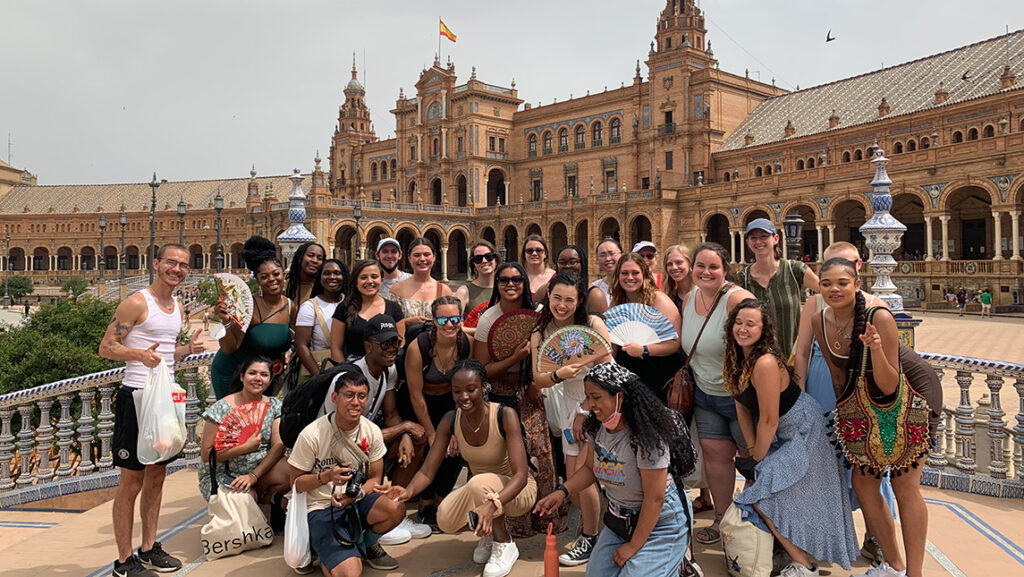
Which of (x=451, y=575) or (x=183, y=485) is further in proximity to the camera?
(x=183, y=485)

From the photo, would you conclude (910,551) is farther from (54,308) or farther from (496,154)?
(496,154)

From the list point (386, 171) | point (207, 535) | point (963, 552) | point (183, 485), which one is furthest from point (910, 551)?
point (386, 171)

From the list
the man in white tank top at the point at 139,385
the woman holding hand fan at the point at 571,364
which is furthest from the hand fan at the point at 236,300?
the woman holding hand fan at the point at 571,364

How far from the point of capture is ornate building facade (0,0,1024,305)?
90.4ft

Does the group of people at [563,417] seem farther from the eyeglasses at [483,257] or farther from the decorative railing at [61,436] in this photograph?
the decorative railing at [61,436]

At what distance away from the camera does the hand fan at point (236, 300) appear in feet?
16.6

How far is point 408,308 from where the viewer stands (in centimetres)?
586

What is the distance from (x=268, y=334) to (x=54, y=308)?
889cm

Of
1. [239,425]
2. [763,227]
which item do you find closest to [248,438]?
[239,425]

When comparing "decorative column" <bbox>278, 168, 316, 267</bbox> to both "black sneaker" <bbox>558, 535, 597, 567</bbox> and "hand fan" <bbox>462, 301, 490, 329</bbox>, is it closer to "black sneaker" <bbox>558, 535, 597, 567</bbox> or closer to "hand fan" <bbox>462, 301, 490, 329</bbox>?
"hand fan" <bbox>462, 301, 490, 329</bbox>

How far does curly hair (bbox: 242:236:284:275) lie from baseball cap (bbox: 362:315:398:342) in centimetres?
114

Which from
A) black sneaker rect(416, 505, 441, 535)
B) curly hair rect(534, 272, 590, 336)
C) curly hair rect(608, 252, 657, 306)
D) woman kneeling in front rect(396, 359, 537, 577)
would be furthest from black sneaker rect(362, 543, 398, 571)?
curly hair rect(608, 252, 657, 306)

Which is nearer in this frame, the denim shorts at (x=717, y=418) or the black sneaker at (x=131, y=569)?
the black sneaker at (x=131, y=569)

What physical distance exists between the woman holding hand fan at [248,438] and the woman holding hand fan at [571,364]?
1964mm
